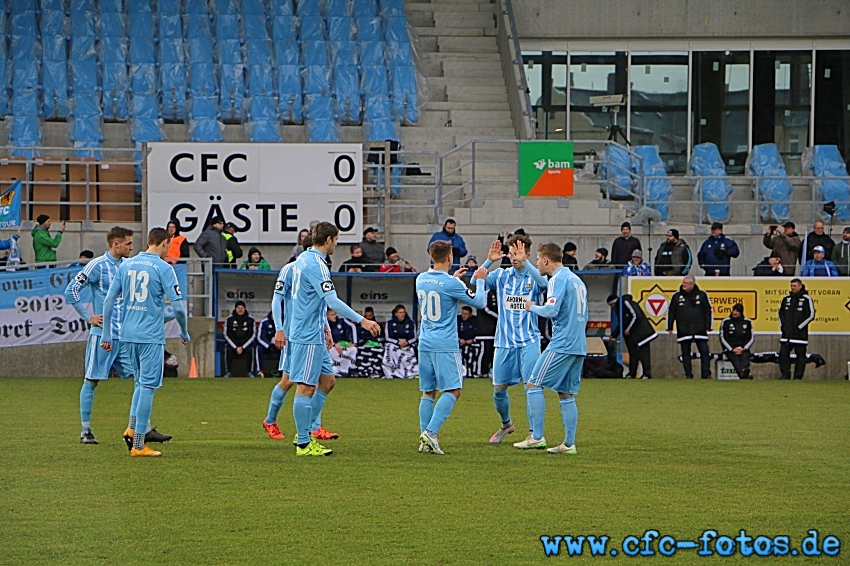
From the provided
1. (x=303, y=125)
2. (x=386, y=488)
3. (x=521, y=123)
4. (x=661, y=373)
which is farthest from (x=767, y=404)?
(x=303, y=125)

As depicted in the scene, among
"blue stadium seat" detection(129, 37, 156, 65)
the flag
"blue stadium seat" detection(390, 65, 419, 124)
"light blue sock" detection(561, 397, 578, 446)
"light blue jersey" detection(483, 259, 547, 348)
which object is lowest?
"light blue sock" detection(561, 397, 578, 446)

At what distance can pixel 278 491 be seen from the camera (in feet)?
29.6

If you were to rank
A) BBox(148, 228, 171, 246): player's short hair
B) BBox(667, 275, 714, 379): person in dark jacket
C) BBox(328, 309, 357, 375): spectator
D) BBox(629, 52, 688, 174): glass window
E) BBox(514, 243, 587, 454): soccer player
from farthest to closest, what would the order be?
1. BBox(629, 52, 688, 174): glass window
2. BBox(667, 275, 714, 379): person in dark jacket
3. BBox(328, 309, 357, 375): spectator
4. BBox(514, 243, 587, 454): soccer player
5. BBox(148, 228, 171, 246): player's short hair

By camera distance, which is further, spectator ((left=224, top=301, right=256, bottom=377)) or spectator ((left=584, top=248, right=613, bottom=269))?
spectator ((left=584, top=248, right=613, bottom=269))

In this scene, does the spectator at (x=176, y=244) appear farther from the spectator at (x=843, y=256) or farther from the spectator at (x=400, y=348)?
the spectator at (x=843, y=256)

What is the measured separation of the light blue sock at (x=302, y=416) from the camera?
10.8 metres

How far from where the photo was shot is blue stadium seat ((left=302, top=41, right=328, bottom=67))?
3050 centimetres

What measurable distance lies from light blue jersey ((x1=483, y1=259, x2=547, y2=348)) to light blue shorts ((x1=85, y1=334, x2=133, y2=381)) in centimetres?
353

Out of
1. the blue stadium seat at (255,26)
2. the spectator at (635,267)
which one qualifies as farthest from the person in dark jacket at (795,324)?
the blue stadium seat at (255,26)

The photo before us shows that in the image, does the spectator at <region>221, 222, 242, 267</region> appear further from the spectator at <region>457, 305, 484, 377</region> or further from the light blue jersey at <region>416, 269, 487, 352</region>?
the light blue jersey at <region>416, 269, 487, 352</region>

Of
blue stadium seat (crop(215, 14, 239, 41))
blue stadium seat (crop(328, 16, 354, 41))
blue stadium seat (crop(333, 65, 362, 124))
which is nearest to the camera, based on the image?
blue stadium seat (crop(333, 65, 362, 124))

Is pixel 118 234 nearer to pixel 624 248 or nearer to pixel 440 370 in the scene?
pixel 440 370

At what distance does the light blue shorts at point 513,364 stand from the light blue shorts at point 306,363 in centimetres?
200

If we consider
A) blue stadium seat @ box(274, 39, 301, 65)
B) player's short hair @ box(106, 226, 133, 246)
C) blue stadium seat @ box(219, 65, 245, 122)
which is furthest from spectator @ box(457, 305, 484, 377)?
player's short hair @ box(106, 226, 133, 246)
